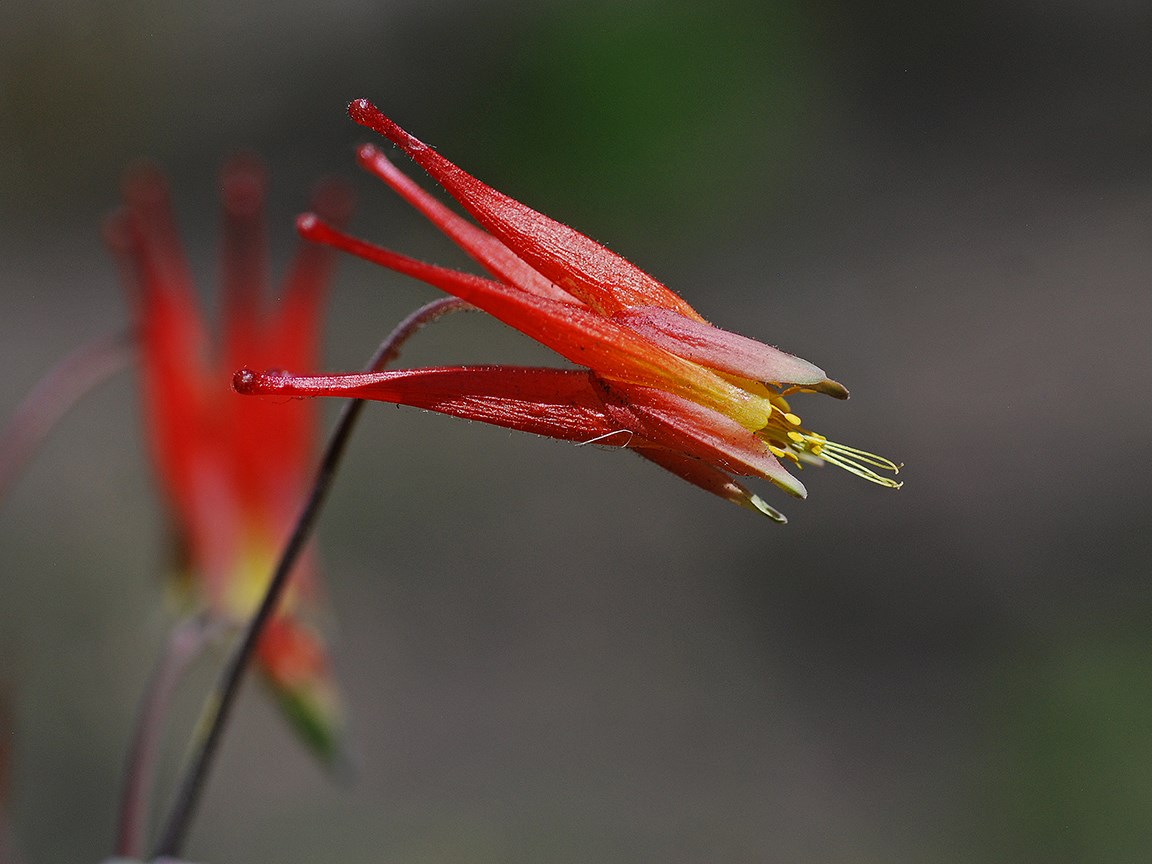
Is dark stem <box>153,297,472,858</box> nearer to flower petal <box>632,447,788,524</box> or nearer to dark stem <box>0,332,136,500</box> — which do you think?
flower petal <box>632,447,788,524</box>

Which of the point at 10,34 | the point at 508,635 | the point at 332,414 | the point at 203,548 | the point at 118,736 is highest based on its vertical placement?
the point at 10,34

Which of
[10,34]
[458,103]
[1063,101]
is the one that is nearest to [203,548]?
[458,103]

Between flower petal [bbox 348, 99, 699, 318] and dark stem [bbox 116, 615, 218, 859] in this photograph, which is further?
dark stem [bbox 116, 615, 218, 859]

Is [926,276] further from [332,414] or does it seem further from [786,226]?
[332,414]

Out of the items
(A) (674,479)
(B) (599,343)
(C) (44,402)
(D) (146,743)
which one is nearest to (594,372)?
(B) (599,343)

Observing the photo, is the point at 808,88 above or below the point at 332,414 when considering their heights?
above

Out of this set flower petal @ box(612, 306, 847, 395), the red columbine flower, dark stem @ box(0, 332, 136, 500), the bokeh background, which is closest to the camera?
flower petal @ box(612, 306, 847, 395)

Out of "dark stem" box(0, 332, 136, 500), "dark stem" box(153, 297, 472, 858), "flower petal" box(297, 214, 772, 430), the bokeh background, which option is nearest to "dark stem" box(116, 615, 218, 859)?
"dark stem" box(153, 297, 472, 858)
